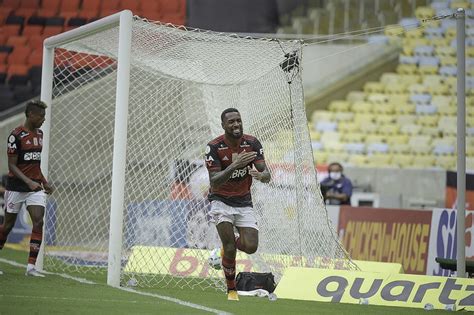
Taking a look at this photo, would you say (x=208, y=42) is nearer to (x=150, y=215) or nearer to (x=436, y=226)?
(x=150, y=215)

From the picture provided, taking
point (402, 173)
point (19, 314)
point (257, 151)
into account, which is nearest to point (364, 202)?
point (402, 173)

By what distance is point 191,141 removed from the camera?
15180 mm

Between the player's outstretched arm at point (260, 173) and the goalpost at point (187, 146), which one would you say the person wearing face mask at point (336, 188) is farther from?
the player's outstretched arm at point (260, 173)

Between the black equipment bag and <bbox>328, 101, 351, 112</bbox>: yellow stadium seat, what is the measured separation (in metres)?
13.3

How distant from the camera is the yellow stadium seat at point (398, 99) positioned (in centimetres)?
2436

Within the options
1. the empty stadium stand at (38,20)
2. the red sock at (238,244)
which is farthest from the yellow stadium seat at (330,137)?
the red sock at (238,244)

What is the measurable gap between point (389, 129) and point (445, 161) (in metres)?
1.93

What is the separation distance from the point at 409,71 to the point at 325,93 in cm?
200

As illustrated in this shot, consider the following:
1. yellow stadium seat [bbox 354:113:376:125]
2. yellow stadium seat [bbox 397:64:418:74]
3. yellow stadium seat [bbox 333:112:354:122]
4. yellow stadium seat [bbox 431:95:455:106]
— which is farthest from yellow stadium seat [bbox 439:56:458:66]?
yellow stadium seat [bbox 333:112:354:122]

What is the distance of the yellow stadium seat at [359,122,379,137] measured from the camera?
23891mm

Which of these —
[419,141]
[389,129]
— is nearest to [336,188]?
[419,141]

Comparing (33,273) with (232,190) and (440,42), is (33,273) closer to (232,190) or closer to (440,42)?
(232,190)

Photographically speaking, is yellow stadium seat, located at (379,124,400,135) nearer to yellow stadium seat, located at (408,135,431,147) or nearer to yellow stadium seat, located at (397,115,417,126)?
yellow stadium seat, located at (397,115,417,126)

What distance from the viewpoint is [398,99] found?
963 inches
